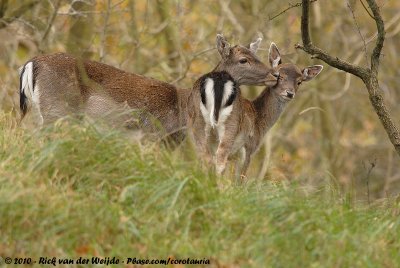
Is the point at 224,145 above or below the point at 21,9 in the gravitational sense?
below

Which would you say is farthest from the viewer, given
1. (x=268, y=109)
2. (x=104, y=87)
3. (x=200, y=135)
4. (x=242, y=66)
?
(x=268, y=109)

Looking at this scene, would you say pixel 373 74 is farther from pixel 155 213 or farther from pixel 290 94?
pixel 155 213

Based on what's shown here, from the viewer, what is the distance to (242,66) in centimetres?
927

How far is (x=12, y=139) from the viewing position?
677cm

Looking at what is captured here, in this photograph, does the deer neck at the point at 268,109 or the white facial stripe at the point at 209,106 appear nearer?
the white facial stripe at the point at 209,106

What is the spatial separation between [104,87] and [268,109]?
1.74 metres

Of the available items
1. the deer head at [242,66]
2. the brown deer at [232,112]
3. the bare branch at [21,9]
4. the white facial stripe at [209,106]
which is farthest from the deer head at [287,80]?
the bare branch at [21,9]

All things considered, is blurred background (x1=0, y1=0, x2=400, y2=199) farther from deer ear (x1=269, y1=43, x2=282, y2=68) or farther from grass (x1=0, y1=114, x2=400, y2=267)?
grass (x1=0, y1=114, x2=400, y2=267)

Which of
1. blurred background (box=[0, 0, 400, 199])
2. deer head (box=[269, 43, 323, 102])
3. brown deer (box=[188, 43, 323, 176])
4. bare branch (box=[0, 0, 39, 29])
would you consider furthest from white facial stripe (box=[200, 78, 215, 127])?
bare branch (box=[0, 0, 39, 29])

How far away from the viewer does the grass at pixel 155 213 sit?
563 centimetres

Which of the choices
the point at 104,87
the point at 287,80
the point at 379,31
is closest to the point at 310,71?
the point at 287,80

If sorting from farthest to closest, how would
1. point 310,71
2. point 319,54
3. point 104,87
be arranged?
point 310,71, point 104,87, point 319,54

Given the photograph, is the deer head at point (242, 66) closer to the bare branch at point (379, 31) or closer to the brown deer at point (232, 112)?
the brown deer at point (232, 112)

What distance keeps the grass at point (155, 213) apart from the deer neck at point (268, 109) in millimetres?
3021
